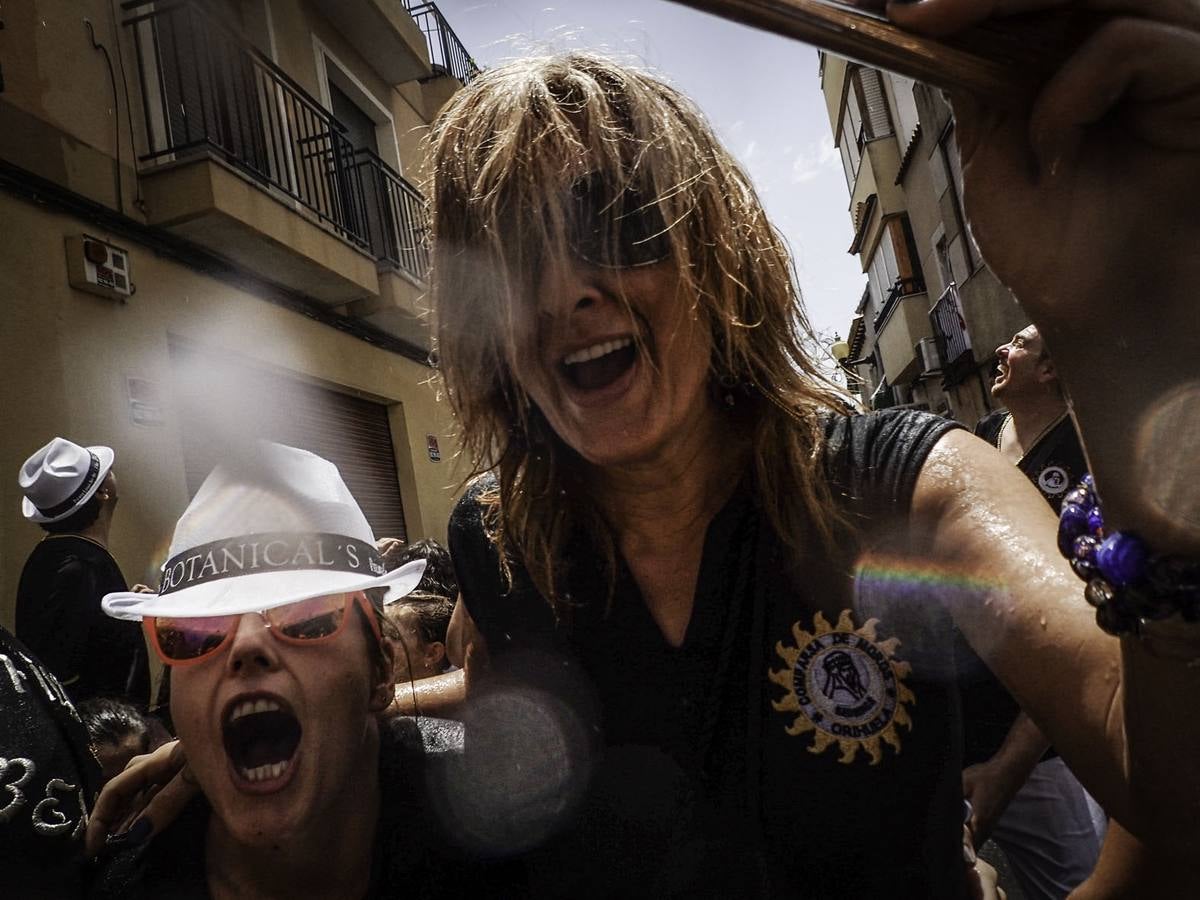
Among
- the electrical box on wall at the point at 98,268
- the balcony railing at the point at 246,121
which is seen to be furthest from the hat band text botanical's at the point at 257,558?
the electrical box on wall at the point at 98,268

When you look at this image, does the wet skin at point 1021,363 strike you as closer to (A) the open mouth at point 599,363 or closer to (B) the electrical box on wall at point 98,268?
(A) the open mouth at point 599,363

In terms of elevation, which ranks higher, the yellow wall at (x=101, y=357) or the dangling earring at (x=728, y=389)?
the yellow wall at (x=101, y=357)

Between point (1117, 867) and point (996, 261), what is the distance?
82 cm

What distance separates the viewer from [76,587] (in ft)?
10.2

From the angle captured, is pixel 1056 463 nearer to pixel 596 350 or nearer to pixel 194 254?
pixel 596 350

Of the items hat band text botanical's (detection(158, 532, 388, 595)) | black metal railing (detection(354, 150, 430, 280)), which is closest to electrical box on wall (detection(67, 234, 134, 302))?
black metal railing (detection(354, 150, 430, 280))

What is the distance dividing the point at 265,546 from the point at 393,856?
0.64 m

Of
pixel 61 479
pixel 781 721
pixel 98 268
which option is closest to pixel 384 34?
pixel 98 268

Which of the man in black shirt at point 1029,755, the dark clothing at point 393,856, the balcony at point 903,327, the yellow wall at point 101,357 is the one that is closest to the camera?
the dark clothing at point 393,856

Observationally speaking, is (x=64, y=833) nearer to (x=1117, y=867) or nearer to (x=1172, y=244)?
(x=1117, y=867)

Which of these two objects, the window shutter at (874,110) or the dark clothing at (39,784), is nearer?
the dark clothing at (39,784)

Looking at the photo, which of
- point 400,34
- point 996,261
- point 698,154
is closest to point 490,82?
point 698,154

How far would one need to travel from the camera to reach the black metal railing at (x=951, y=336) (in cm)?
1683

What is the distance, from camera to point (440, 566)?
128 inches
